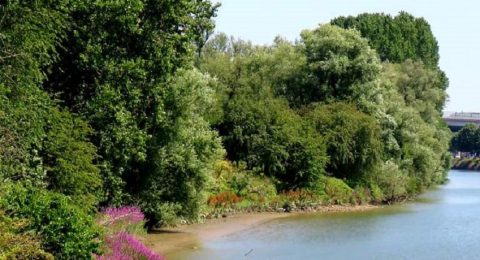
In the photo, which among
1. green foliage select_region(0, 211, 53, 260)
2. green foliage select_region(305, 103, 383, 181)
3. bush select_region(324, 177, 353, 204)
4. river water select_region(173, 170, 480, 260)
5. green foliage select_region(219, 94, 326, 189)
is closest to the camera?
green foliage select_region(0, 211, 53, 260)

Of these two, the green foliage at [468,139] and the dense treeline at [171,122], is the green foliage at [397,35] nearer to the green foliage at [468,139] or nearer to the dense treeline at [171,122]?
the dense treeline at [171,122]

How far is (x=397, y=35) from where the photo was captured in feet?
285

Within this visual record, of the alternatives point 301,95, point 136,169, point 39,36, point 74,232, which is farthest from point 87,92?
point 301,95

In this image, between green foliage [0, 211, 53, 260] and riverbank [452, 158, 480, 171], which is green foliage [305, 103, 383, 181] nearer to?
green foliage [0, 211, 53, 260]

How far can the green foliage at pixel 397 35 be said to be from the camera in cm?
8562

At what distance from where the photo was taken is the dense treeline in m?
17.4

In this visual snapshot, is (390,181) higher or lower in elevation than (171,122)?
lower

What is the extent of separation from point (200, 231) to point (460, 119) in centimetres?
12553

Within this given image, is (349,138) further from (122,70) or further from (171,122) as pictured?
(122,70)

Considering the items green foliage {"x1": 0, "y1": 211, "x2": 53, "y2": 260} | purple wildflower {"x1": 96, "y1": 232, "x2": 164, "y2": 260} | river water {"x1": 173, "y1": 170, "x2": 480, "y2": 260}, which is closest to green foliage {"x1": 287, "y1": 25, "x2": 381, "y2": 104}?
river water {"x1": 173, "y1": 170, "x2": 480, "y2": 260}

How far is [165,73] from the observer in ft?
86.8

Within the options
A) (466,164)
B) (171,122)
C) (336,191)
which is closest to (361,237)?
(171,122)

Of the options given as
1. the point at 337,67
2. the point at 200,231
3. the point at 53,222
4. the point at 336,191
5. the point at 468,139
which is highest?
the point at 337,67

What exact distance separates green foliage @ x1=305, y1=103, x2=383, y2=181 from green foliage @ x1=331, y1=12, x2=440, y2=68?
112 ft
